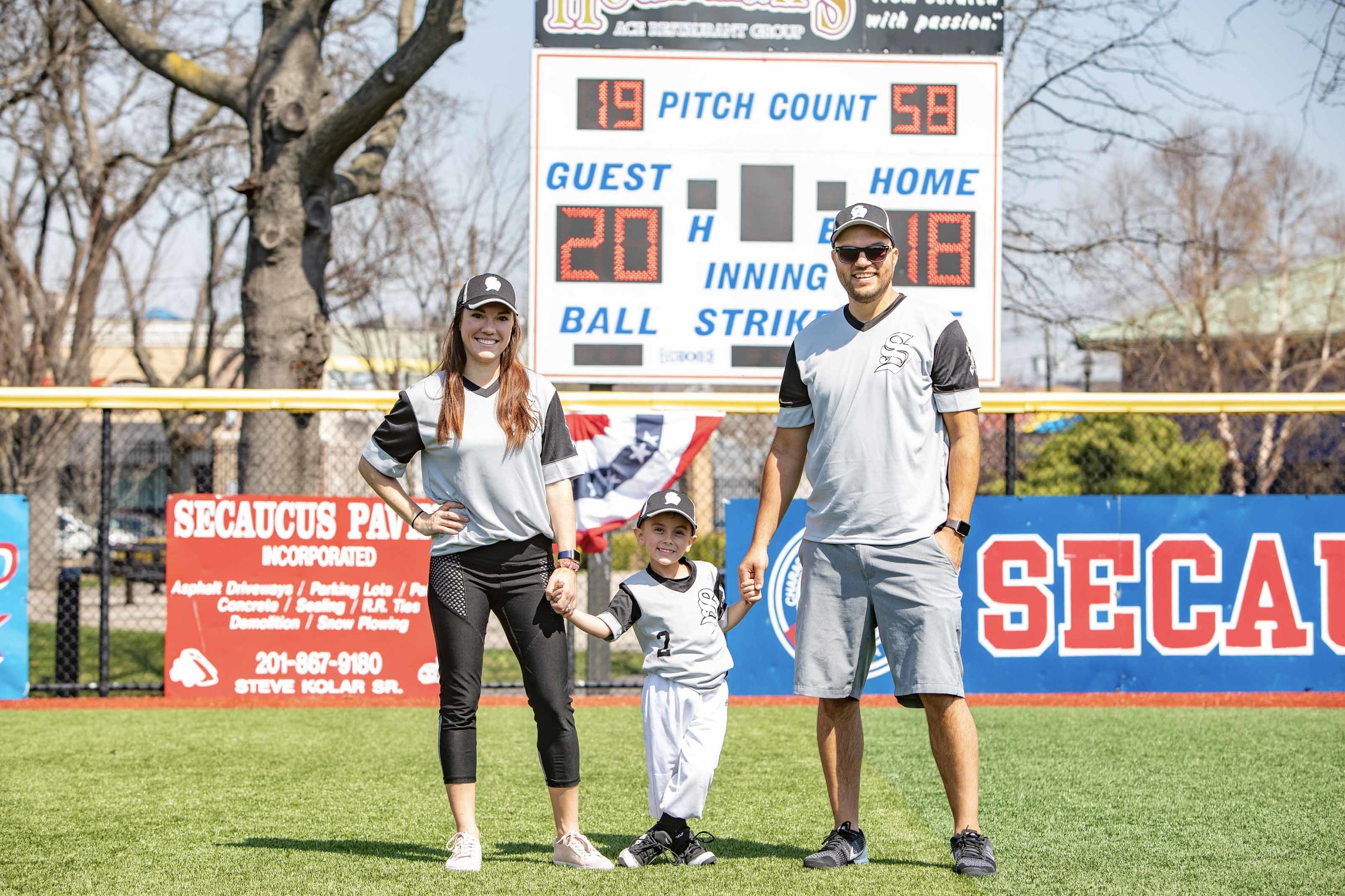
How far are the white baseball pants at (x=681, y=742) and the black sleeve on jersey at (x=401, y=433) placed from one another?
104cm

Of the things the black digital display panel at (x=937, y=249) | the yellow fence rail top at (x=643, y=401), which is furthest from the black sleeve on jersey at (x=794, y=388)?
the black digital display panel at (x=937, y=249)

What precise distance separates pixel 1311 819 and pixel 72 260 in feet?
59.0

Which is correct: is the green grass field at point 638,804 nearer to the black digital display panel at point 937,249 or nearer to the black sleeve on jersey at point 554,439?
the black sleeve on jersey at point 554,439

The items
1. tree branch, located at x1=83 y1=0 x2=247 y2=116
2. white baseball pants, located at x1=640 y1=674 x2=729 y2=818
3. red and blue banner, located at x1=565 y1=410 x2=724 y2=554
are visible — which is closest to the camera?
white baseball pants, located at x1=640 y1=674 x2=729 y2=818

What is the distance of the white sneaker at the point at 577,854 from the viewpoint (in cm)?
396

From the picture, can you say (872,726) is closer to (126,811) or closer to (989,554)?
(989,554)

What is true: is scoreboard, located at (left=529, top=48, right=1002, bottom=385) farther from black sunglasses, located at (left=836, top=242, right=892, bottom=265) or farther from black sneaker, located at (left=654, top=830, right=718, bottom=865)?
black sneaker, located at (left=654, top=830, right=718, bottom=865)

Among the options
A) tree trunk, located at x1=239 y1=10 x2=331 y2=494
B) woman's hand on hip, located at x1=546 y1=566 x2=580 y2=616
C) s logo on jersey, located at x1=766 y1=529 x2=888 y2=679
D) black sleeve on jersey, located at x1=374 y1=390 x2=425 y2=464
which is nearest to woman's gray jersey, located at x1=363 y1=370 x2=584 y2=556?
black sleeve on jersey, located at x1=374 y1=390 x2=425 y2=464

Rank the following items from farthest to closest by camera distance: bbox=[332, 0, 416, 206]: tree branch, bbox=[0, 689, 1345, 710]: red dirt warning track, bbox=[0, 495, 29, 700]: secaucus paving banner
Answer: bbox=[332, 0, 416, 206]: tree branch
bbox=[0, 689, 1345, 710]: red dirt warning track
bbox=[0, 495, 29, 700]: secaucus paving banner

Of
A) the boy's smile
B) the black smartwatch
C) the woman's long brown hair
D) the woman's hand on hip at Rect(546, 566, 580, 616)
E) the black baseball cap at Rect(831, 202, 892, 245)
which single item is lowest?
the woman's hand on hip at Rect(546, 566, 580, 616)

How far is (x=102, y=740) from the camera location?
21.5 ft

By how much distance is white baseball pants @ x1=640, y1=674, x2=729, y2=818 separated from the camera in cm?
405

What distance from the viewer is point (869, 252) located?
156 inches

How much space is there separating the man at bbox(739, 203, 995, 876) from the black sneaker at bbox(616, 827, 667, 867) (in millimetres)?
451
